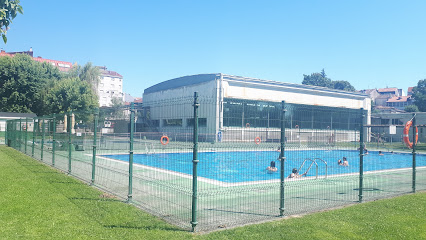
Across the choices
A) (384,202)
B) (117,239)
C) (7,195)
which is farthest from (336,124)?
(7,195)

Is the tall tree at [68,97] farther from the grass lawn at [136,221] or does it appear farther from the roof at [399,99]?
the roof at [399,99]

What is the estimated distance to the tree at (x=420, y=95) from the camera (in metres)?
69.2

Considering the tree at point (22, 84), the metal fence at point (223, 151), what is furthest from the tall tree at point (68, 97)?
the metal fence at point (223, 151)

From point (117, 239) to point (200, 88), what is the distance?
31661 mm

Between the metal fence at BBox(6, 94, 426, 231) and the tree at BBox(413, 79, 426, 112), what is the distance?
2742 inches

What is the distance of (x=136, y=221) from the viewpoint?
5859 mm

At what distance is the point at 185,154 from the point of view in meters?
7.04

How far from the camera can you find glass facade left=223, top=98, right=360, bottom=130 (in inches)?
237

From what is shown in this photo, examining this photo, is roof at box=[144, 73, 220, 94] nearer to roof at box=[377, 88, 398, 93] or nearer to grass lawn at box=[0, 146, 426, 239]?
grass lawn at box=[0, 146, 426, 239]

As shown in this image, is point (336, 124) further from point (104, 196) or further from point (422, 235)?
point (104, 196)

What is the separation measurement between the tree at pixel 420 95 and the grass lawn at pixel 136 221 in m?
72.5

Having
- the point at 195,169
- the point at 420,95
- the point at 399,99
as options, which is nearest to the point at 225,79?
the point at 195,169

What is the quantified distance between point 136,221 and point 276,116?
11.4ft

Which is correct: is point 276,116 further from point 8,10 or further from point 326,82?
point 326,82
